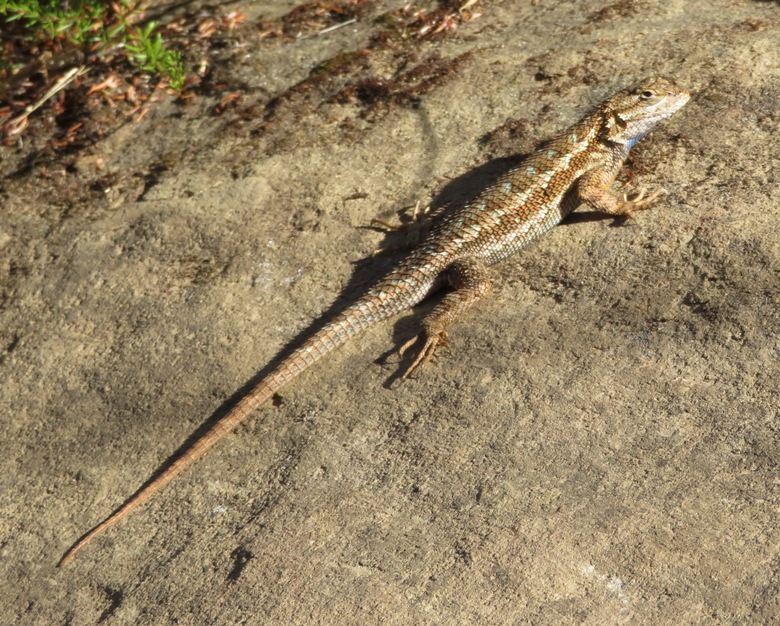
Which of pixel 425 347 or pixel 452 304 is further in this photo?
pixel 452 304

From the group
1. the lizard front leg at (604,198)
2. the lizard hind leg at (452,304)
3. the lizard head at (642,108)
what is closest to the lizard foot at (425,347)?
the lizard hind leg at (452,304)

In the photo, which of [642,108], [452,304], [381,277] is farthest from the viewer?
Answer: [642,108]

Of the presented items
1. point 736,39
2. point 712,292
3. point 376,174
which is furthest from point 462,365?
point 736,39

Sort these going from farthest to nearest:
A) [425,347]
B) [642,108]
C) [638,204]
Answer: [642,108] < [638,204] < [425,347]

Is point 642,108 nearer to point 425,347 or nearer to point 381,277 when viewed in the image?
point 381,277

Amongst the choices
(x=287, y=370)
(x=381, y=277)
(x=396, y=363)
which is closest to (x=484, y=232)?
(x=381, y=277)

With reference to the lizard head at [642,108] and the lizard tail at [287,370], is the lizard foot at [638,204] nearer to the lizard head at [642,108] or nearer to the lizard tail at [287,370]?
the lizard head at [642,108]

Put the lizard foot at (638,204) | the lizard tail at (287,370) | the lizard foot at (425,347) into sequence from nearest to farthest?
the lizard tail at (287,370)
the lizard foot at (425,347)
the lizard foot at (638,204)
